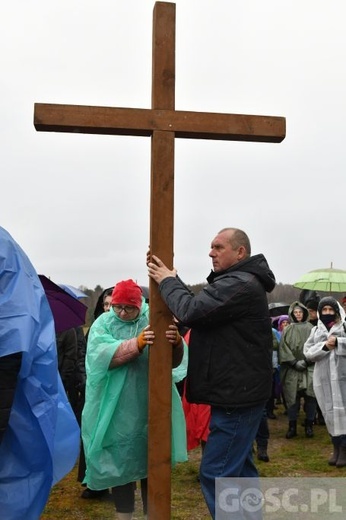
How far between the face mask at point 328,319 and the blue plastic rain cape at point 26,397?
501 centimetres

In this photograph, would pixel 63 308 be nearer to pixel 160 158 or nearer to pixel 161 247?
pixel 161 247

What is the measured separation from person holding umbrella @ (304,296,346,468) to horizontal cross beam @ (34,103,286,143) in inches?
156

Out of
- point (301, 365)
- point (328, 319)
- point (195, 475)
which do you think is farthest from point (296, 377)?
point (195, 475)

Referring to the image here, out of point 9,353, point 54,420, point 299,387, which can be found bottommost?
point 299,387

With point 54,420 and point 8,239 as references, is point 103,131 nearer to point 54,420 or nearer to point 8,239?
point 8,239

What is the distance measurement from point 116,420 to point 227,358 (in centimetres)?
94

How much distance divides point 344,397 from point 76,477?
3047 millimetres

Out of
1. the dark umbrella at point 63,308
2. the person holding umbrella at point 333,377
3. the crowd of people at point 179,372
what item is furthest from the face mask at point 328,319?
the crowd of people at point 179,372

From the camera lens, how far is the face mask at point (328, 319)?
7348 mm

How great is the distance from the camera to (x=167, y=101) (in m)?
3.47

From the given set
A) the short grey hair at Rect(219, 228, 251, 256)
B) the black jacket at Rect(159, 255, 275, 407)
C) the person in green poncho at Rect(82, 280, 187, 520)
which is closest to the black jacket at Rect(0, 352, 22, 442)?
the black jacket at Rect(159, 255, 275, 407)

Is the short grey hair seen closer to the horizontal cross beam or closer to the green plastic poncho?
the horizontal cross beam

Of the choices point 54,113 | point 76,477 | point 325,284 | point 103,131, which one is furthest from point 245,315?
point 325,284

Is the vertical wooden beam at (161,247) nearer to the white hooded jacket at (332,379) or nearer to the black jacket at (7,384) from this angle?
the black jacket at (7,384)
